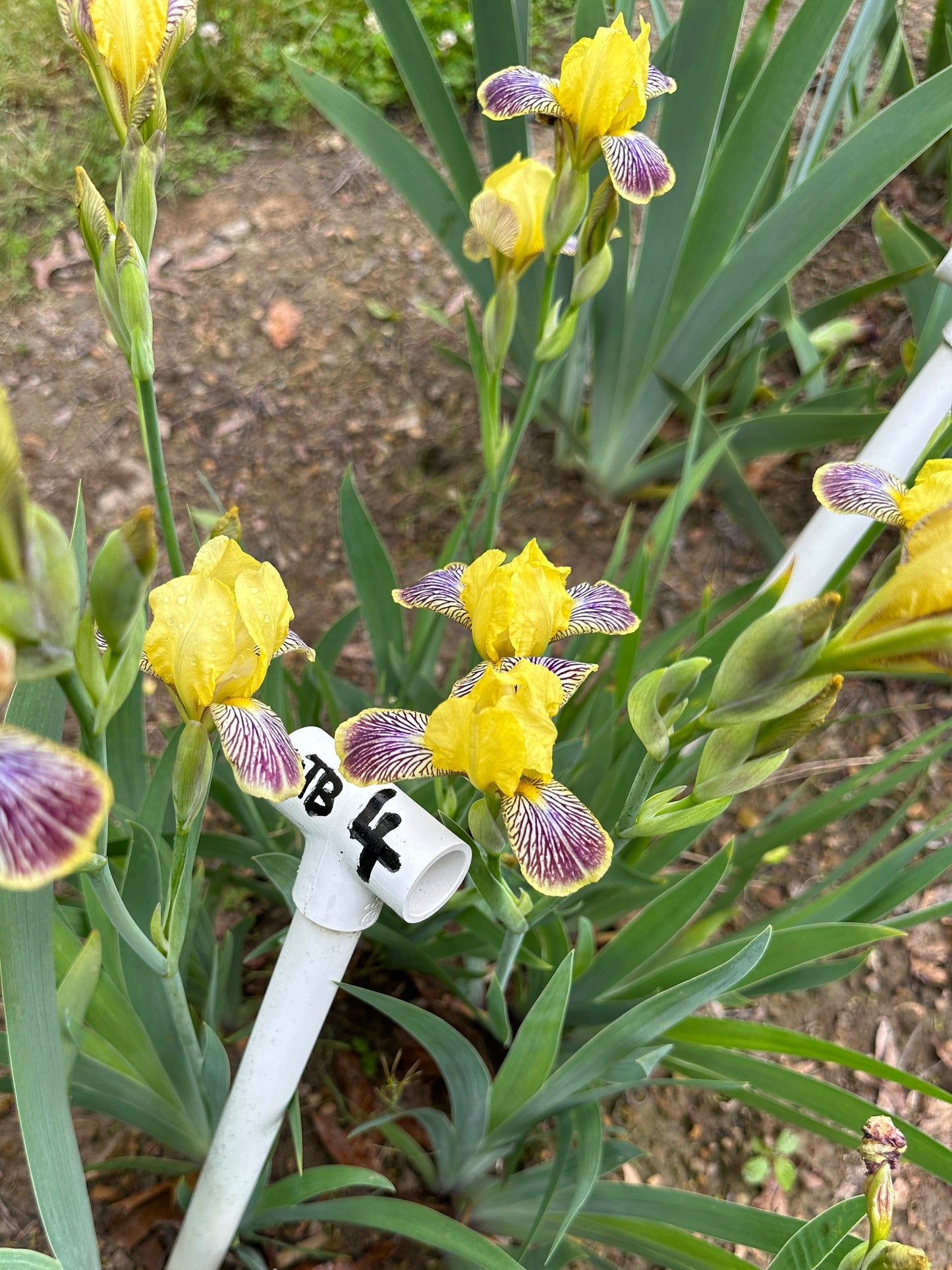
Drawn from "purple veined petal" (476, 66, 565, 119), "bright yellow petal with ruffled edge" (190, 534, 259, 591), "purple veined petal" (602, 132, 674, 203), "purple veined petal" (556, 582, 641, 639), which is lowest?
"purple veined petal" (556, 582, 641, 639)

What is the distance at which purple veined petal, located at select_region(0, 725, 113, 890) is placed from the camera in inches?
16.6

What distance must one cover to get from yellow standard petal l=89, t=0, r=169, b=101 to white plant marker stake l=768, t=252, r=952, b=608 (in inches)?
33.0

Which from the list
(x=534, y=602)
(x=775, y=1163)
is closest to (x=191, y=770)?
(x=534, y=602)

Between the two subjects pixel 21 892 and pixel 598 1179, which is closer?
pixel 21 892

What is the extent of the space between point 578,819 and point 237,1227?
0.65 metres

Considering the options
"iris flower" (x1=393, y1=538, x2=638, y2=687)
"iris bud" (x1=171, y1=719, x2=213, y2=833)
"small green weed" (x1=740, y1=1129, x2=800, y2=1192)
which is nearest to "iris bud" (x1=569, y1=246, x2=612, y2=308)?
"iris flower" (x1=393, y1=538, x2=638, y2=687)

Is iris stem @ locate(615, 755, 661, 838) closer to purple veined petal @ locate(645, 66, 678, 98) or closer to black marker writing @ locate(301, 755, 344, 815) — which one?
black marker writing @ locate(301, 755, 344, 815)

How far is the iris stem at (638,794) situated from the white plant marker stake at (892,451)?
47 cm

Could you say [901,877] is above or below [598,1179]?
above

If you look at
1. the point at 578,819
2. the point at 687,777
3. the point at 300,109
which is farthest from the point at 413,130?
the point at 578,819

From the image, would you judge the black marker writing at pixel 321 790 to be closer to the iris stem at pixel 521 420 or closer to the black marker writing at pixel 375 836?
the black marker writing at pixel 375 836

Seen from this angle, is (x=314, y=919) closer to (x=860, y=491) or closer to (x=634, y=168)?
(x=860, y=491)

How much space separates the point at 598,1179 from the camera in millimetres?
1058

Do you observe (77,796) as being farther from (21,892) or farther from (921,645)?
(921,645)
